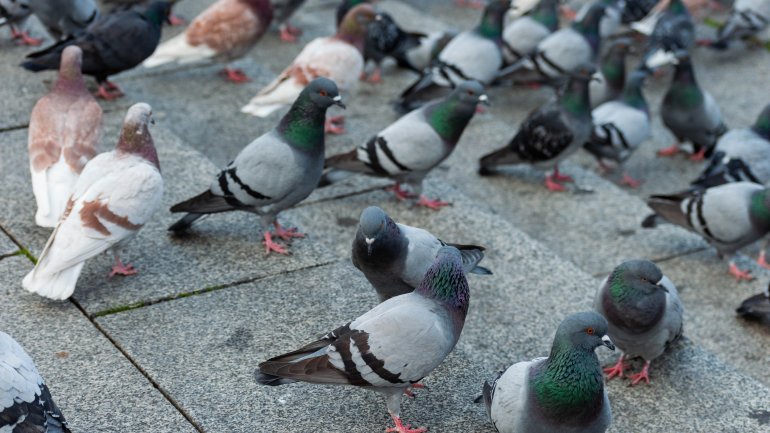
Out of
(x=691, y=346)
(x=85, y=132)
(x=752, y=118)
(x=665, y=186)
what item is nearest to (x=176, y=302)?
(x=85, y=132)

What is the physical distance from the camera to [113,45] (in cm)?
889

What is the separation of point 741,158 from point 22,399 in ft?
22.7

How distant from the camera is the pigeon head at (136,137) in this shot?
20.9ft

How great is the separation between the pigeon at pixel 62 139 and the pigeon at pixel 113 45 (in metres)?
1.20

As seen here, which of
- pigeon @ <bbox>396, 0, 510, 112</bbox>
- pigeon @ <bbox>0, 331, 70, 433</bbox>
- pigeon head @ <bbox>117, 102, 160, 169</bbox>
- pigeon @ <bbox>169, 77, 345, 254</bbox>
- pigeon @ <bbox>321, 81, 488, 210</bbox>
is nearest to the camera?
pigeon @ <bbox>0, 331, 70, 433</bbox>

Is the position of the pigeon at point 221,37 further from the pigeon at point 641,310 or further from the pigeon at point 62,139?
the pigeon at point 641,310

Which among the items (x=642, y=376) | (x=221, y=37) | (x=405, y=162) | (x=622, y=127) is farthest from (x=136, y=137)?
(x=622, y=127)

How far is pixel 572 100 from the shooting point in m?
9.30

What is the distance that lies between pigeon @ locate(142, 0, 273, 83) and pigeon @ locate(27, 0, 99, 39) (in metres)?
0.67

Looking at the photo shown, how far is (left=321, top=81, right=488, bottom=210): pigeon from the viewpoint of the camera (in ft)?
25.5

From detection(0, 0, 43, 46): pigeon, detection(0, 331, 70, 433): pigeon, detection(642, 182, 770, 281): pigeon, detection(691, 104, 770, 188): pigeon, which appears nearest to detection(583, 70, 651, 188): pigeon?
detection(691, 104, 770, 188): pigeon

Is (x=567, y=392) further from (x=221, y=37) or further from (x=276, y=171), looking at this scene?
(x=221, y=37)

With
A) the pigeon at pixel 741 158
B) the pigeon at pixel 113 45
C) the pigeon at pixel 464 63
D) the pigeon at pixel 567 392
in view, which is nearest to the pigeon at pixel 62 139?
the pigeon at pixel 113 45

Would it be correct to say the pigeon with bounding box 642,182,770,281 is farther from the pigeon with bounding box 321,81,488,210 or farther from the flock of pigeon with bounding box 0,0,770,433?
the pigeon with bounding box 321,81,488,210
